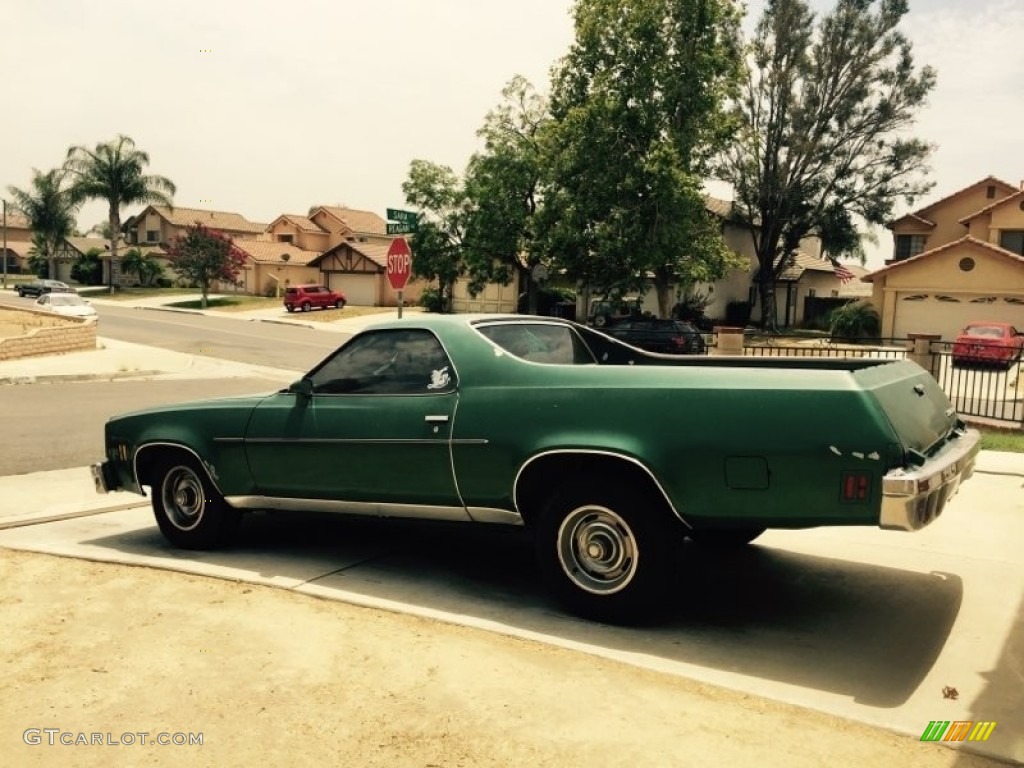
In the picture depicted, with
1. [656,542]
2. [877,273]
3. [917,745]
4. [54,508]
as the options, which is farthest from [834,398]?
[877,273]

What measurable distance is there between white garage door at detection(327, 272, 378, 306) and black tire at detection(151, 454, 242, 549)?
5028 cm

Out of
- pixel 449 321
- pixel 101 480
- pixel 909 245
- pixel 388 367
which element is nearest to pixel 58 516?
pixel 101 480

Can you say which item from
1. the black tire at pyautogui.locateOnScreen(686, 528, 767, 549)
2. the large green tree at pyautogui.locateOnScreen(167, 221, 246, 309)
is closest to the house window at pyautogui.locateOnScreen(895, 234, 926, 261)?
the large green tree at pyautogui.locateOnScreen(167, 221, 246, 309)

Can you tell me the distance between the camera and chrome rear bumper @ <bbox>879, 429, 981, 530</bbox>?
3922 mm

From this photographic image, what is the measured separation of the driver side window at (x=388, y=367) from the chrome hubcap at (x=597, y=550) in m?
1.12

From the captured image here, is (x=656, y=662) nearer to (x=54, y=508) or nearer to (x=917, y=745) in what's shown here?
(x=917, y=745)

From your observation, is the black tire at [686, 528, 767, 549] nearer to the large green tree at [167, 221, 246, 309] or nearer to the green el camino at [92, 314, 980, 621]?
the green el camino at [92, 314, 980, 621]

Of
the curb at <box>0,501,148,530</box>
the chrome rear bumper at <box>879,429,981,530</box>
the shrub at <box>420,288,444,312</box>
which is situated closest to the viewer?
the chrome rear bumper at <box>879,429,981,530</box>

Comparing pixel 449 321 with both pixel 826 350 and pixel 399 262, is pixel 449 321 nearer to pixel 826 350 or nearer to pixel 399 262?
pixel 399 262

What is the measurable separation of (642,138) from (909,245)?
20710 millimetres

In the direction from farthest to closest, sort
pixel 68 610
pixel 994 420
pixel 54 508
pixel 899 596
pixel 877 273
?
A: pixel 877 273 → pixel 994 420 → pixel 54 508 → pixel 899 596 → pixel 68 610

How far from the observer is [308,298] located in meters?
50.3

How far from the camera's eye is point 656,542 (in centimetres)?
452

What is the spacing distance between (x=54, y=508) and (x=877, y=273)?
130 ft
